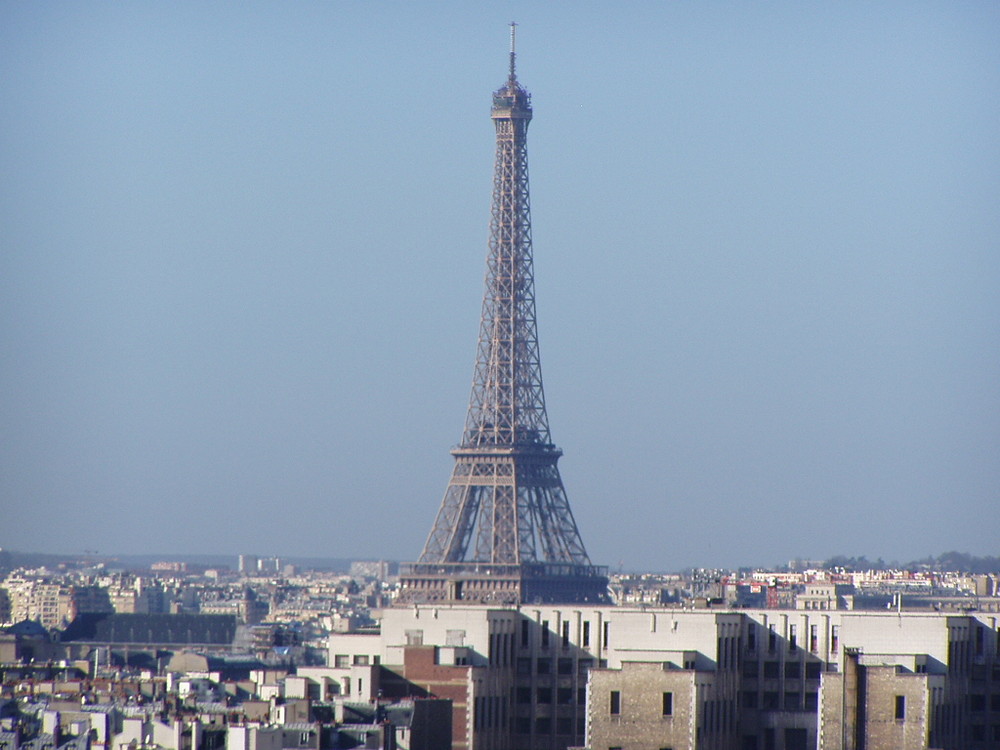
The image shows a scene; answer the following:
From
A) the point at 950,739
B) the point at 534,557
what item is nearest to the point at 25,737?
the point at 950,739

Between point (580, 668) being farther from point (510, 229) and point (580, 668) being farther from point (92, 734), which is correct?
point (510, 229)

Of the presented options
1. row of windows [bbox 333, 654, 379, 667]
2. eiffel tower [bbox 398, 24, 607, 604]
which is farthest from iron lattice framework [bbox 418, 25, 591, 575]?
row of windows [bbox 333, 654, 379, 667]

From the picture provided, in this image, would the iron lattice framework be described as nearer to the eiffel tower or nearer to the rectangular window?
the eiffel tower

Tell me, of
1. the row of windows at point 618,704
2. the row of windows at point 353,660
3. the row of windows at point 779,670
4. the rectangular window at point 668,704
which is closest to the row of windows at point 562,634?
the row of windows at point 353,660

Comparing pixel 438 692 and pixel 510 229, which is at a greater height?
pixel 510 229

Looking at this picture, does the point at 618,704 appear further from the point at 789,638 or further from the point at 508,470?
the point at 508,470

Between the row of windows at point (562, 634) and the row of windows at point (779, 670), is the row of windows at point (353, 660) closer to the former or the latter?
the row of windows at point (562, 634)
